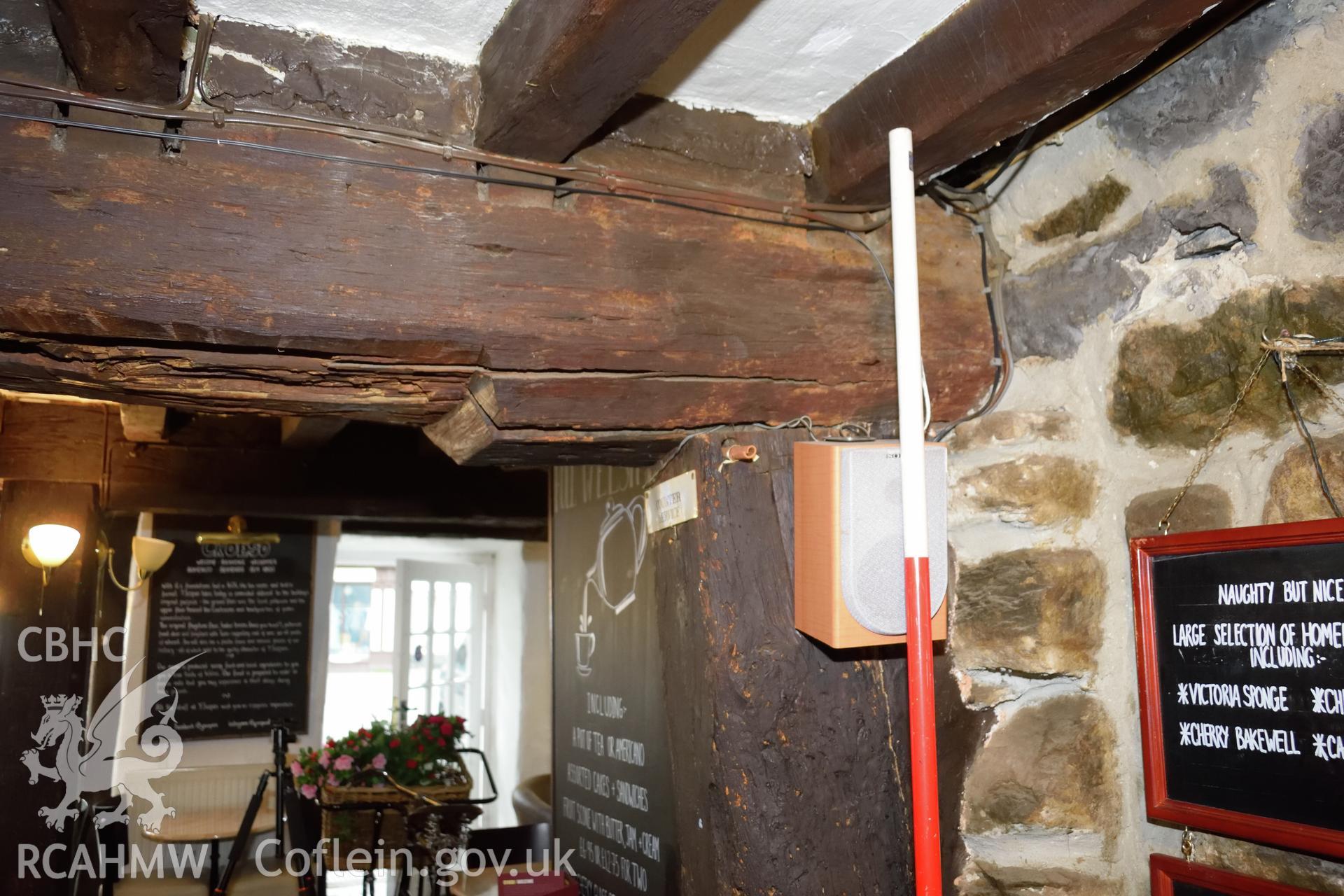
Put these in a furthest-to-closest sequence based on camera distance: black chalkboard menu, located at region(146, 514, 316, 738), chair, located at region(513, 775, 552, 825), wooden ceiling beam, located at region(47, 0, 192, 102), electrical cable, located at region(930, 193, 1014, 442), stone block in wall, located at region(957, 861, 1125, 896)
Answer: black chalkboard menu, located at region(146, 514, 316, 738) → chair, located at region(513, 775, 552, 825) → electrical cable, located at region(930, 193, 1014, 442) → stone block in wall, located at region(957, 861, 1125, 896) → wooden ceiling beam, located at region(47, 0, 192, 102)

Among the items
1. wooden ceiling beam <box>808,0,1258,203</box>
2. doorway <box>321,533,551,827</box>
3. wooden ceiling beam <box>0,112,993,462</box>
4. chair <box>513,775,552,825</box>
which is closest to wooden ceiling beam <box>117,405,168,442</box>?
doorway <box>321,533,551,827</box>

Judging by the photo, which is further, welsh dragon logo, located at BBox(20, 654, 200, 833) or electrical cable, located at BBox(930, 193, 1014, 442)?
welsh dragon logo, located at BBox(20, 654, 200, 833)

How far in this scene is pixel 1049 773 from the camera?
1284mm

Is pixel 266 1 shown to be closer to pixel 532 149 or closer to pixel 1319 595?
pixel 532 149

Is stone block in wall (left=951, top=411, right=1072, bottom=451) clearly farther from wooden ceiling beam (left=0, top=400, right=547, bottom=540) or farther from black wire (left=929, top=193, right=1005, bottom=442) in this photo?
wooden ceiling beam (left=0, top=400, right=547, bottom=540)

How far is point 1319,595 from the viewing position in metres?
0.97

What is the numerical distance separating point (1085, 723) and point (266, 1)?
52.9 inches

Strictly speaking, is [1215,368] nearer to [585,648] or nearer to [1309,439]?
[1309,439]

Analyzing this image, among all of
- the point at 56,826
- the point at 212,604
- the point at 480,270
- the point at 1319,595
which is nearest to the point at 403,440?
the point at 212,604

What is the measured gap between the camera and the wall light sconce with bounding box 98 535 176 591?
358 centimetres

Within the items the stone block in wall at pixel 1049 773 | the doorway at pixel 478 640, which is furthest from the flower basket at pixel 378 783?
the stone block in wall at pixel 1049 773

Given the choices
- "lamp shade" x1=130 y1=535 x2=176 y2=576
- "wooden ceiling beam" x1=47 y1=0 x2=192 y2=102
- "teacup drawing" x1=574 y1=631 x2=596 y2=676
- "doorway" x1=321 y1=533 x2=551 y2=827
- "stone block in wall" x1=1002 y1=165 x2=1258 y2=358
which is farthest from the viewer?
"doorway" x1=321 y1=533 x2=551 y2=827

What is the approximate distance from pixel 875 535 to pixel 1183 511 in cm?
37

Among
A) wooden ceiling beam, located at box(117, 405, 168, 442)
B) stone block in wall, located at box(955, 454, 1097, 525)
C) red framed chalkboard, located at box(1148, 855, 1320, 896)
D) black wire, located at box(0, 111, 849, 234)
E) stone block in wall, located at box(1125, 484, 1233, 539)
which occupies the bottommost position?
red framed chalkboard, located at box(1148, 855, 1320, 896)
